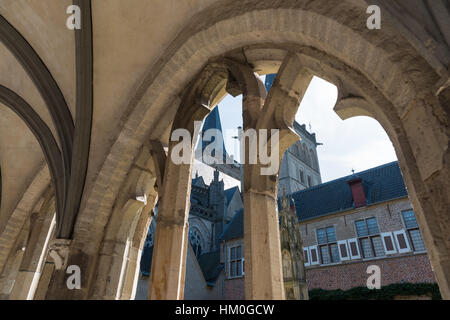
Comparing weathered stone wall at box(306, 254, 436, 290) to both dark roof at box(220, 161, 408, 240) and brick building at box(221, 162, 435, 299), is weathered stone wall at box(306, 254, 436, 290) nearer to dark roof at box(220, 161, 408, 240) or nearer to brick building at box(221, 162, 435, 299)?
brick building at box(221, 162, 435, 299)

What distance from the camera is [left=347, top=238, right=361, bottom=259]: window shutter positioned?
1232cm

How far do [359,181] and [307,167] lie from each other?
58.9ft

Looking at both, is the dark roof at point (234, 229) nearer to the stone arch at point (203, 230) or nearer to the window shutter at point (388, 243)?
the stone arch at point (203, 230)

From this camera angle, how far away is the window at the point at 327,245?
13020 mm

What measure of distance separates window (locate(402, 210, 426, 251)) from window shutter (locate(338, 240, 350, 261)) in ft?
7.55

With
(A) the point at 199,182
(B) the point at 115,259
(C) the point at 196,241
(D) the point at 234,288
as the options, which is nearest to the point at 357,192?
(D) the point at 234,288

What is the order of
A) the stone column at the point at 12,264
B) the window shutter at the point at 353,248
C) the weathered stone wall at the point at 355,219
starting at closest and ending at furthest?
1. the stone column at the point at 12,264
2. the weathered stone wall at the point at 355,219
3. the window shutter at the point at 353,248

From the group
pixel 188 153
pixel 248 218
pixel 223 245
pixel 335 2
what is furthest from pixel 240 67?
pixel 223 245

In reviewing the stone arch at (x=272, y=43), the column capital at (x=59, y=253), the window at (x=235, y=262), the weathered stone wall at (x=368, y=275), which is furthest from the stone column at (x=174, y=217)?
the window at (x=235, y=262)

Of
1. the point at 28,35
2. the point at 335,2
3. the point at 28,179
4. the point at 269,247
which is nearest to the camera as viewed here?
the point at 335,2

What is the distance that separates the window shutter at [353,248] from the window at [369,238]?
0.58ft

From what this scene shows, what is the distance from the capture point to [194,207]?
19141 millimetres
